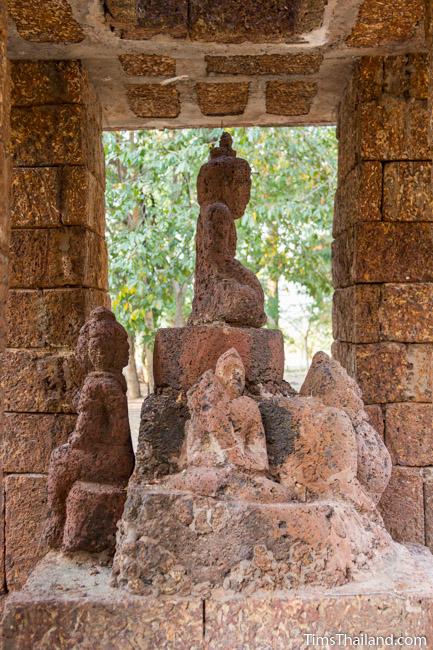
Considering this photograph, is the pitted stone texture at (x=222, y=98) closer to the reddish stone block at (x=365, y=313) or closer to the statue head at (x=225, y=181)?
the statue head at (x=225, y=181)

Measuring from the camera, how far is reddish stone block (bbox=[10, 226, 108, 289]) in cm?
421

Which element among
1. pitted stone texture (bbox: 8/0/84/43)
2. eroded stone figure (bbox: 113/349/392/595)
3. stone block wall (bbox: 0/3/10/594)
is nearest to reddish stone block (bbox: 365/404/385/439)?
eroded stone figure (bbox: 113/349/392/595)

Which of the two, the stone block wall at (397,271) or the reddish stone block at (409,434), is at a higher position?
the stone block wall at (397,271)

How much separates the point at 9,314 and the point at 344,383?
2.10 metres

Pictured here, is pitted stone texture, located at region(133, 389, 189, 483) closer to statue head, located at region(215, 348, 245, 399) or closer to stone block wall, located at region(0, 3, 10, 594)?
statue head, located at region(215, 348, 245, 399)

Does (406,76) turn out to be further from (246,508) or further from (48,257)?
(246,508)

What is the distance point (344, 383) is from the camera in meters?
3.22

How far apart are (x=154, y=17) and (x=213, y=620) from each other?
299 centimetres

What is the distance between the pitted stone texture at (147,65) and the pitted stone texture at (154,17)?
39 cm

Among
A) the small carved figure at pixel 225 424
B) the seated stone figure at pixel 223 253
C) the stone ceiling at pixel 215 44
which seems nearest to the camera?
the small carved figure at pixel 225 424

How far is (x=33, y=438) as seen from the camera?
416 cm

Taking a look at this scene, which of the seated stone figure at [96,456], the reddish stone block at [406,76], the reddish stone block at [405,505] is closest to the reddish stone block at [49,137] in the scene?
the seated stone figure at [96,456]

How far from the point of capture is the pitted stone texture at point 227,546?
249 cm

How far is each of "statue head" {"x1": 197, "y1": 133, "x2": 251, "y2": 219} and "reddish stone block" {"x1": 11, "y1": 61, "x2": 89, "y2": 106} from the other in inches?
45.0
